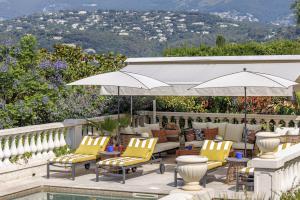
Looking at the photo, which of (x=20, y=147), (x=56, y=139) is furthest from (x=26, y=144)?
(x=56, y=139)

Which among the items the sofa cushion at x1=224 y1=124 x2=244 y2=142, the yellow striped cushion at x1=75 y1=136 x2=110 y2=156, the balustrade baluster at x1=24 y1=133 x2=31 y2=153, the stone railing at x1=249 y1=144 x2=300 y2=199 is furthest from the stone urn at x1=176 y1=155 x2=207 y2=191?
the sofa cushion at x1=224 y1=124 x2=244 y2=142

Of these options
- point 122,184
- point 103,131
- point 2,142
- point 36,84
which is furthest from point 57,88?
point 122,184

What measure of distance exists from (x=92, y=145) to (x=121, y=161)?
1432 mm

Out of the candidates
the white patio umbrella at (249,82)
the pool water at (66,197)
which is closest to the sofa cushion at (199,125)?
the white patio umbrella at (249,82)

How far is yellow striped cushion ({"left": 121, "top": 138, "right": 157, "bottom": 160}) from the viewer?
46.9 ft

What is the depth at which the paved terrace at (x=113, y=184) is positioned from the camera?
12.8 meters

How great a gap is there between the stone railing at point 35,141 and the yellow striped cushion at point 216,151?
380cm

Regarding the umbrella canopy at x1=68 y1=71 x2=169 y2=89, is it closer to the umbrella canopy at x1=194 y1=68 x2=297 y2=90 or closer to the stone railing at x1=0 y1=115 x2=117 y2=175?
the stone railing at x1=0 y1=115 x2=117 y2=175

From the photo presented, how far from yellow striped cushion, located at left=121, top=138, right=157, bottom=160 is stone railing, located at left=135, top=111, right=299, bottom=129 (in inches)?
190

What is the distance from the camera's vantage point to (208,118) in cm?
1961

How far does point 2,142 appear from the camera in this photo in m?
14.2

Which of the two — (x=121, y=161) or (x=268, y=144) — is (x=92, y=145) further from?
(x=268, y=144)

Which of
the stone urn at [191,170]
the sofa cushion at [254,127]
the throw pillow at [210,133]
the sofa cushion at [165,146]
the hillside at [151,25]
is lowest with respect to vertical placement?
the hillside at [151,25]

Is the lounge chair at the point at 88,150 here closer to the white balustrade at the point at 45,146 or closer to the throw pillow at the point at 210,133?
the white balustrade at the point at 45,146
